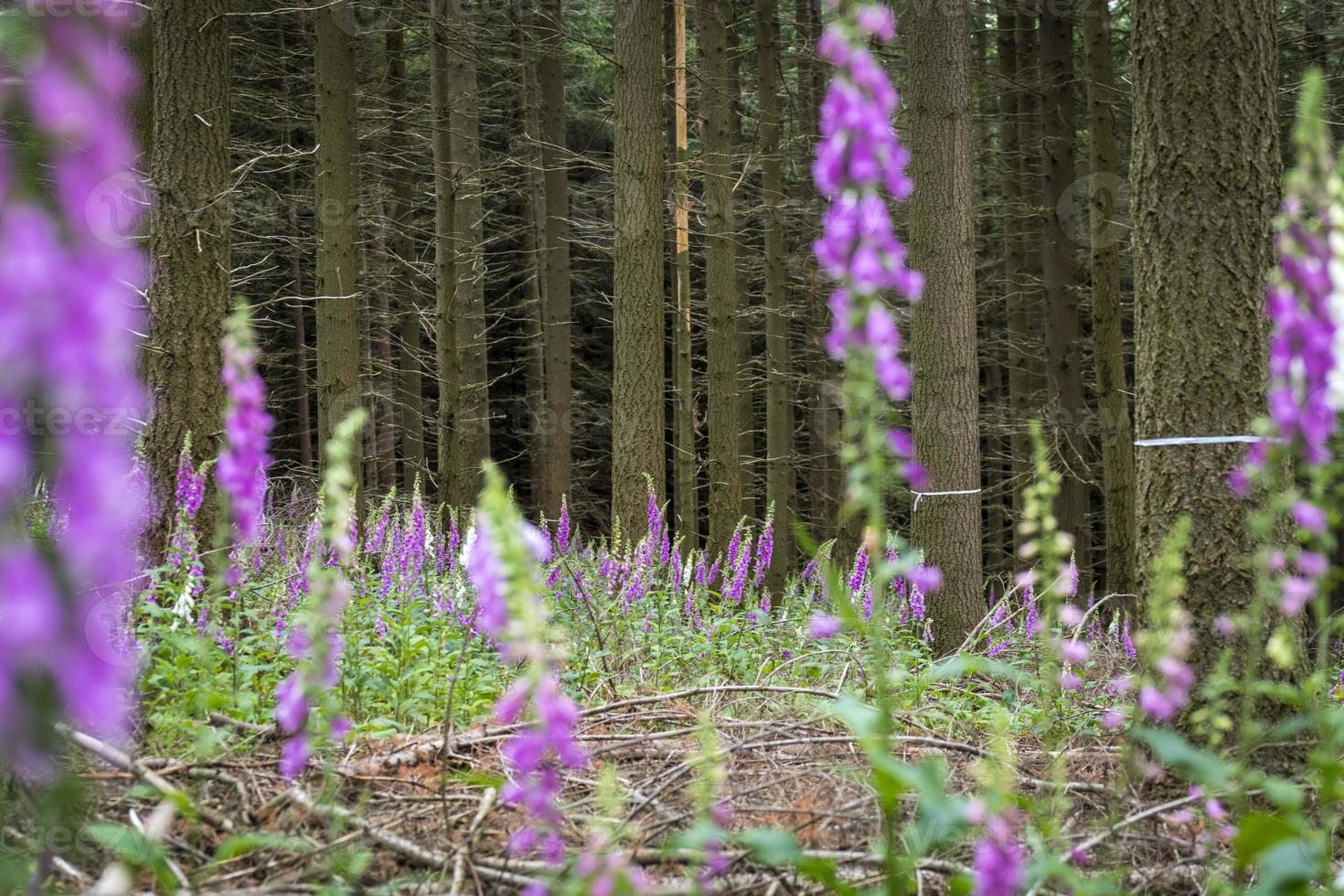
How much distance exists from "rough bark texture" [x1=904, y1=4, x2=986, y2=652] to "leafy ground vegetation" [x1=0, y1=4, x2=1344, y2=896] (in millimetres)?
2998

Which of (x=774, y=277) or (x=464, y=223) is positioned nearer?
(x=464, y=223)

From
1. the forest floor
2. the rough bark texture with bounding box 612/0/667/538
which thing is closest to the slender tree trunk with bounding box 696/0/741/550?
the rough bark texture with bounding box 612/0/667/538

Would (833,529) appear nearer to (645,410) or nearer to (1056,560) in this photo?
(645,410)

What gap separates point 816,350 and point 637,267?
1133 centimetres

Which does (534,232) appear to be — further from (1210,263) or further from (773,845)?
(773,845)

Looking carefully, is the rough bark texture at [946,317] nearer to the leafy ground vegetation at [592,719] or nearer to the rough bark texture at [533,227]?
the leafy ground vegetation at [592,719]

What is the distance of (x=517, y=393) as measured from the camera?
25000 millimetres

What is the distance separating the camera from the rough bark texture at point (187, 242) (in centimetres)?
516

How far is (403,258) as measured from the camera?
18219mm

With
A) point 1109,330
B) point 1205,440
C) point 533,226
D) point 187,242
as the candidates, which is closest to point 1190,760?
point 1205,440

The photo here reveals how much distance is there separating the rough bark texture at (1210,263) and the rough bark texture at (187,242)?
4.29 metres

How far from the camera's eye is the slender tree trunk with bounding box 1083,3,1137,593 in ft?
31.7

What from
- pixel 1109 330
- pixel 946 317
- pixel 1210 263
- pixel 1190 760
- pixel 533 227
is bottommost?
pixel 1190 760

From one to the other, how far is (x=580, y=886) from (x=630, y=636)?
Answer: 3.84m
